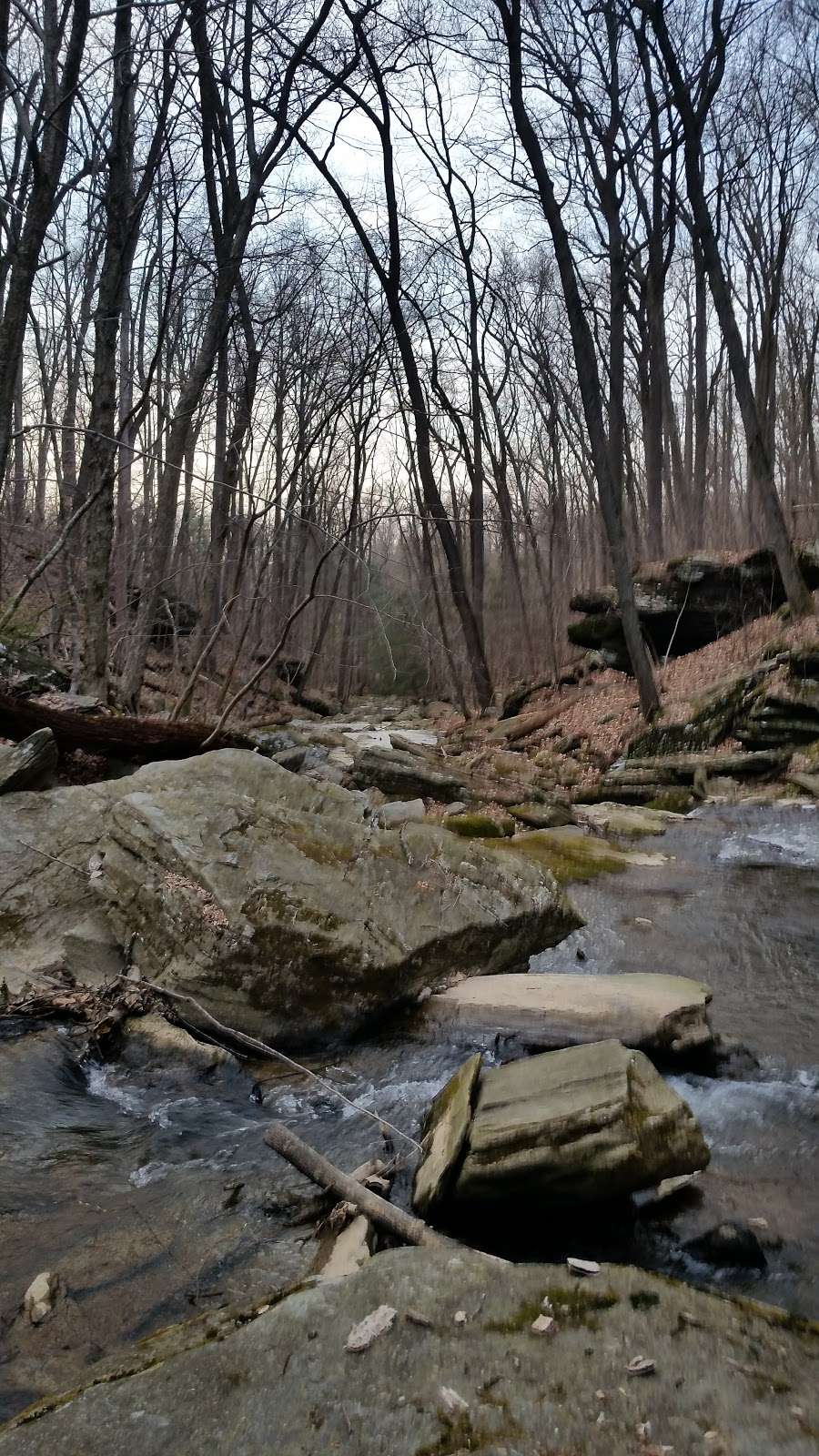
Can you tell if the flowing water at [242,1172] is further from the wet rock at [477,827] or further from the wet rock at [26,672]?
the wet rock at [26,672]

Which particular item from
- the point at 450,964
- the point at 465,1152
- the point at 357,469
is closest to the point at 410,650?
the point at 357,469

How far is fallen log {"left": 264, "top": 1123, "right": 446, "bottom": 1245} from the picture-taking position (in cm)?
274

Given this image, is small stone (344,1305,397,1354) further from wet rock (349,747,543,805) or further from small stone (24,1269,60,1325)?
wet rock (349,747,543,805)

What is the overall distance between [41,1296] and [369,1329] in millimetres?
1171

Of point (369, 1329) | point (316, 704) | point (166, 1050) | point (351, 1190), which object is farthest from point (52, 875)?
point (316, 704)

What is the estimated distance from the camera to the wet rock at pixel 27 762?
224 inches

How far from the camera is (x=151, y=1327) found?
2516mm

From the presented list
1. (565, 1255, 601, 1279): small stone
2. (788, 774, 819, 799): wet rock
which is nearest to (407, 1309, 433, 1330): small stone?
(565, 1255, 601, 1279): small stone

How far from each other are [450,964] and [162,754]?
3952 millimetres

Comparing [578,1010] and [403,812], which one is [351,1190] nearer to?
[578,1010]

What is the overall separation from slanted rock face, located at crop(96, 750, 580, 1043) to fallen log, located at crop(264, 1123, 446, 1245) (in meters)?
1.39

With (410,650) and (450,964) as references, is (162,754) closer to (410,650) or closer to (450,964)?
(450,964)

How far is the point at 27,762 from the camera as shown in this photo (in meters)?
5.80

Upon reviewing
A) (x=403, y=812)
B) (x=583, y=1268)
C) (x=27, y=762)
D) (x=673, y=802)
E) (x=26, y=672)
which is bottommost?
(x=673, y=802)
